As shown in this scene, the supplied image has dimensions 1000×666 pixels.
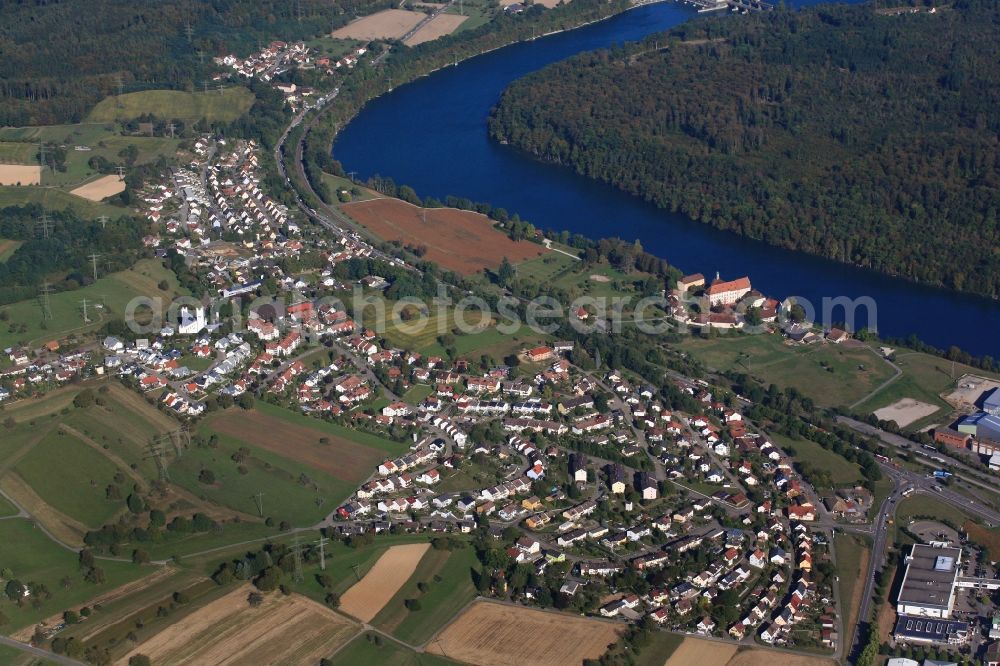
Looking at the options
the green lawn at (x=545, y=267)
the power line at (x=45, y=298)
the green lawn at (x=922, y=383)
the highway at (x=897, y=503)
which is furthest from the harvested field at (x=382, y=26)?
the highway at (x=897, y=503)

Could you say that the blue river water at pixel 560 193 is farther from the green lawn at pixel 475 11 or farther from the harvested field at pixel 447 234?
the green lawn at pixel 475 11

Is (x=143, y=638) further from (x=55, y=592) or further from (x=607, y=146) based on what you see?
(x=607, y=146)

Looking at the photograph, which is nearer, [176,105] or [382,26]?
[176,105]

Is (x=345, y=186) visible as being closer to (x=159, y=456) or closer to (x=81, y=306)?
(x=81, y=306)

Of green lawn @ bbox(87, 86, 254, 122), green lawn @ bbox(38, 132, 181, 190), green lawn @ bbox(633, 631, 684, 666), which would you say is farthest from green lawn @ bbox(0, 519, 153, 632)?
green lawn @ bbox(87, 86, 254, 122)

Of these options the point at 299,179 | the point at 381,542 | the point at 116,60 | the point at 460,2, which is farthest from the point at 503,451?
the point at 460,2

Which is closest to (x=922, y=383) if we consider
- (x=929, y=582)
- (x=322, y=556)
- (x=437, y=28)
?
(x=929, y=582)
